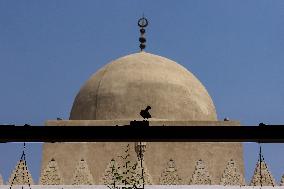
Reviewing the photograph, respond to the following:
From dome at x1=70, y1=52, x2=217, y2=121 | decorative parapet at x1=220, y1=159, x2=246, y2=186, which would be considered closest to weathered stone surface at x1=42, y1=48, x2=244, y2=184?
dome at x1=70, y1=52, x2=217, y2=121

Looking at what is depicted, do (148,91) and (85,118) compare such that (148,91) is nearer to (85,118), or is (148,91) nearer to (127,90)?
(127,90)

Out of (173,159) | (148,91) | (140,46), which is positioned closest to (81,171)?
(173,159)

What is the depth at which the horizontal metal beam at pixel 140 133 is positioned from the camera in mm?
4586

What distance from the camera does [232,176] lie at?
2159 centimetres

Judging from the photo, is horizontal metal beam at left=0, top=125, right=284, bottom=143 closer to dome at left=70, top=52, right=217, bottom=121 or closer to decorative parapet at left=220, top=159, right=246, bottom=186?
decorative parapet at left=220, top=159, right=246, bottom=186

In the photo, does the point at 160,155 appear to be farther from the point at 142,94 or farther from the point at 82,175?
the point at 82,175

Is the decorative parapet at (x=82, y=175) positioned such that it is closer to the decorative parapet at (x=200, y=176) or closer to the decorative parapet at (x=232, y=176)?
the decorative parapet at (x=200, y=176)

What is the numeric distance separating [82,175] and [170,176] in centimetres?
307

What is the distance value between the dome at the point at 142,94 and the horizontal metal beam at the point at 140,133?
19.7 m

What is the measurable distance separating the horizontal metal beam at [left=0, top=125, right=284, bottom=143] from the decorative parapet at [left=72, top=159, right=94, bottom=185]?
631 inches

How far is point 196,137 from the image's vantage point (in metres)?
4.61

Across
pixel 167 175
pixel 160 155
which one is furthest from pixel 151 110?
pixel 167 175

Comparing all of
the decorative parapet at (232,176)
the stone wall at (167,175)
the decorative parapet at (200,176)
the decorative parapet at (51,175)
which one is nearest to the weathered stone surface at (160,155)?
the stone wall at (167,175)

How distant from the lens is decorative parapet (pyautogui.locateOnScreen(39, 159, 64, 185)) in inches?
814
